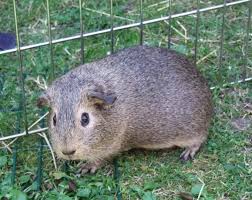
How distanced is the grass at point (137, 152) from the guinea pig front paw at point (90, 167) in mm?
45

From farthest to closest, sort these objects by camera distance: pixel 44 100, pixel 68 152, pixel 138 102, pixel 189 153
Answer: pixel 189 153 → pixel 138 102 → pixel 44 100 → pixel 68 152

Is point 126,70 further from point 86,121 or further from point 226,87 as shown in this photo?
point 226,87

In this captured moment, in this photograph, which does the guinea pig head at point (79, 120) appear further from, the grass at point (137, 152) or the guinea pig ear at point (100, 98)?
the grass at point (137, 152)

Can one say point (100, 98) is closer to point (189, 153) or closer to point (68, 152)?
point (68, 152)

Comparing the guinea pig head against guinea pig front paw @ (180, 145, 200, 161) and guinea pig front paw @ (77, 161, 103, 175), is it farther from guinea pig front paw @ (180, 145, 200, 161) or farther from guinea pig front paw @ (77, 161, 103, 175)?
guinea pig front paw @ (180, 145, 200, 161)

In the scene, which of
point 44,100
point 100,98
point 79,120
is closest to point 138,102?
point 100,98

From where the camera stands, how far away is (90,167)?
15.8 feet

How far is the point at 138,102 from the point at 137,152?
0.43 m

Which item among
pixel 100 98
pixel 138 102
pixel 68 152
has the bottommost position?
pixel 68 152

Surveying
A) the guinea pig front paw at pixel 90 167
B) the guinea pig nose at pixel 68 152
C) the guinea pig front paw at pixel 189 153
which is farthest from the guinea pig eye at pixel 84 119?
the guinea pig front paw at pixel 189 153

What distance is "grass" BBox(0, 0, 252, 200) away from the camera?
15.2 feet

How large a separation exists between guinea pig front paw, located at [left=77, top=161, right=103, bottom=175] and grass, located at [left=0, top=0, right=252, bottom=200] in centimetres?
4

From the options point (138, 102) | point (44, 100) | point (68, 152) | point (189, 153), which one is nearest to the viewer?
point (68, 152)

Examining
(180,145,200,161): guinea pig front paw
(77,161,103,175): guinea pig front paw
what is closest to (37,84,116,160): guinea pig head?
(77,161,103,175): guinea pig front paw
